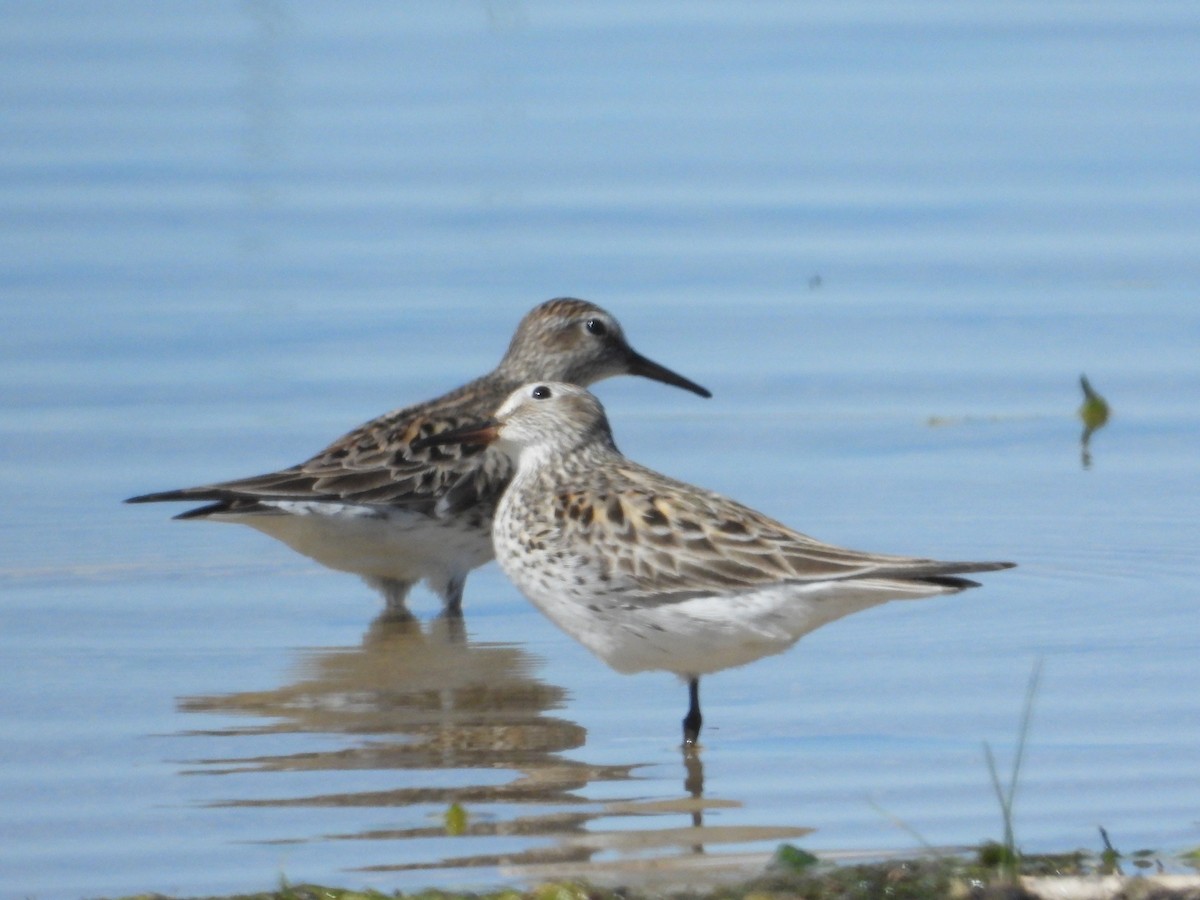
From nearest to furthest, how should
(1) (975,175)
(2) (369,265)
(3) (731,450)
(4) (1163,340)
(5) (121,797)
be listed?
1. (5) (121,797)
2. (3) (731,450)
3. (4) (1163,340)
4. (2) (369,265)
5. (1) (975,175)

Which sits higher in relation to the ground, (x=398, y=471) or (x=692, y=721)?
(x=398, y=471)

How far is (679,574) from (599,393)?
5439 mm

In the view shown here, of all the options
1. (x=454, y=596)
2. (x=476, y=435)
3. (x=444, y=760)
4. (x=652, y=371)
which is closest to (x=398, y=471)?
(x=454, y=596)

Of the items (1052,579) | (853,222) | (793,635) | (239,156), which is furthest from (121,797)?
(239,156)

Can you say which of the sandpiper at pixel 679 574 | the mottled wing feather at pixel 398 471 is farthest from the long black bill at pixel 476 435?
the mottled wing feather at pixel 398 471

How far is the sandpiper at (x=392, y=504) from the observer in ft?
30.8

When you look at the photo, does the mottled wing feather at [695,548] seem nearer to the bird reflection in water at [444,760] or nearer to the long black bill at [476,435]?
the bird reflection in water at [444,760]

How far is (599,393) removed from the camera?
12.7 metres

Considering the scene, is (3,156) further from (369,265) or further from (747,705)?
(747,705)

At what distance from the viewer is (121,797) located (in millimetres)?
6855

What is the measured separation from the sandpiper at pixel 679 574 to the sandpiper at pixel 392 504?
160 cm

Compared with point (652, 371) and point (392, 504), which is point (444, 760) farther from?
point (652, 371)

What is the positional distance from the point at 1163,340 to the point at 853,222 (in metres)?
2.68

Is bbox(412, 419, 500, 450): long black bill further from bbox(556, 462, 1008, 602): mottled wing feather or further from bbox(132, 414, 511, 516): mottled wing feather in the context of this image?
bbox(132, 414, 511, 516): mottled wing feather
